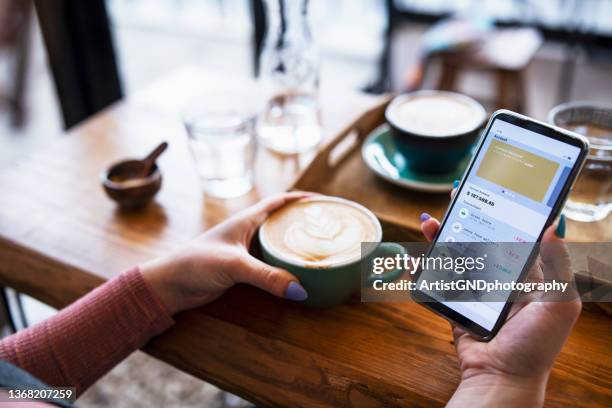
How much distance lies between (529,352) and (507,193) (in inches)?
6.7

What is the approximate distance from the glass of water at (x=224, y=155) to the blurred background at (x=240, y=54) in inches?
11.2

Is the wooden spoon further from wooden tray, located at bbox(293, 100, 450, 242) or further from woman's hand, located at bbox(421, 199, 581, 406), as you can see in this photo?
woman's hand, located at bbox(421, 199, 581, 406)

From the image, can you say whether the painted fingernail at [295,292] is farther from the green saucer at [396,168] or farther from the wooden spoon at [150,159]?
the wooden spoon at [150,159]

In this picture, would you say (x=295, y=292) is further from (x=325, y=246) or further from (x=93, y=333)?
(x=93, y=333)

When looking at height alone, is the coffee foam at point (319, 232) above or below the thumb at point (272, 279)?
above

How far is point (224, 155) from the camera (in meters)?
0.98

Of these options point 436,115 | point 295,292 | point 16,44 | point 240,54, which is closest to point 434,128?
point 436,115

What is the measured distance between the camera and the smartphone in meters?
0.59

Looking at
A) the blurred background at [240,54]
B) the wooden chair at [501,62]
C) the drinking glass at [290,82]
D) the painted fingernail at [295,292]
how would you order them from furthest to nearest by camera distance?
the wooden chair at [501,62], the blurred background at [240,54], the drinking glass at [290,82], the painted fingernail at [295,292]

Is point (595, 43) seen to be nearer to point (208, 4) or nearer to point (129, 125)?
point (208, 4)

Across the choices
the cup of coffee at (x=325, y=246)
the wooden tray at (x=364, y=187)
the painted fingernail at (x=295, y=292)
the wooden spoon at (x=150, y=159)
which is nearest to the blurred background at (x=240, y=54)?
the wooden tray at (x=364, y=187)

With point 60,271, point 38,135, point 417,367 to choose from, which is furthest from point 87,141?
point 38,135

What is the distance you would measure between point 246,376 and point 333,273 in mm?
159

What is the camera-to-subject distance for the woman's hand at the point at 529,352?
22.4 inches
